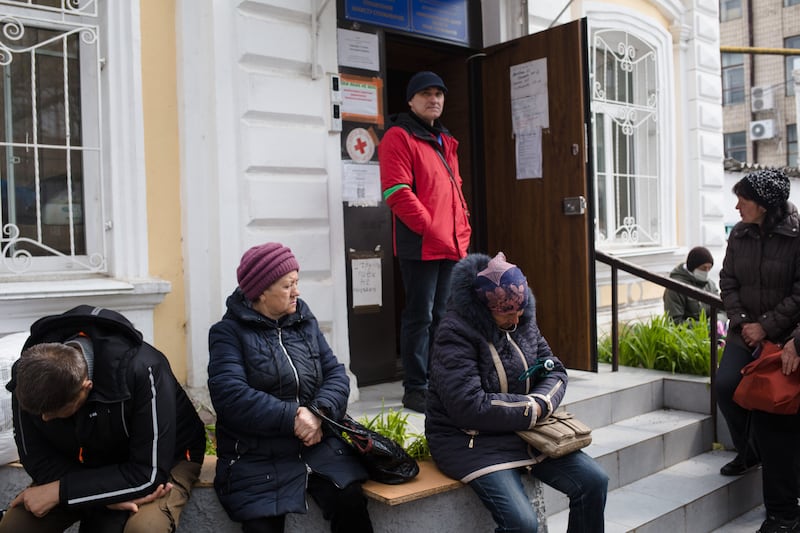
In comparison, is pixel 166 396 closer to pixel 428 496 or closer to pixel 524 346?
pixel 428 496

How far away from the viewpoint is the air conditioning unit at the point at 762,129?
80.1 ft

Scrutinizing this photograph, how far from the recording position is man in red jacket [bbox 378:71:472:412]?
14.2ft

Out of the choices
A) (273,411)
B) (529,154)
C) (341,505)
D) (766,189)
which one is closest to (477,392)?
(341,505)

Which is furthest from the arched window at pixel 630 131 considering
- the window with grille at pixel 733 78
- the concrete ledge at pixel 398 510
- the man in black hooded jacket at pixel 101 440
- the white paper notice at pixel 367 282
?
the window with grille at pixel 733 78

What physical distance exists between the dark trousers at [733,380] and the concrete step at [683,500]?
41 centimetres

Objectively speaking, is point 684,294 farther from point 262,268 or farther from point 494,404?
point 262,268

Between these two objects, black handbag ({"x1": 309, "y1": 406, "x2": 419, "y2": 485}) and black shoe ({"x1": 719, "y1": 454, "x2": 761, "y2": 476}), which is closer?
black handbag ({"x1": 309, "y1": 406, "x2": 419, "y2": 485})

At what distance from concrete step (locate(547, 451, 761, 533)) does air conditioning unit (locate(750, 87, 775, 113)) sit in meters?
22.7

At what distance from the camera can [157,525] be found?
8.74 ft

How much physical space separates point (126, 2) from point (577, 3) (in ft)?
12.9

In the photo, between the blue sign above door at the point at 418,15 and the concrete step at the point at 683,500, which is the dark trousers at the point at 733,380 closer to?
the concrete step at the point at 683,500

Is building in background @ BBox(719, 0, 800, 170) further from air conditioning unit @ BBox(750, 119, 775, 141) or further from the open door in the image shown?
the open door

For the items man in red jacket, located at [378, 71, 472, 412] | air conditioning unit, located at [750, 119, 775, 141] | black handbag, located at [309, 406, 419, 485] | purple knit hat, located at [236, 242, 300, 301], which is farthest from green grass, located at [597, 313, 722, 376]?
air conditioning unit, located at [750, 119, 775, 141]

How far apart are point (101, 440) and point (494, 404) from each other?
1.47 m
